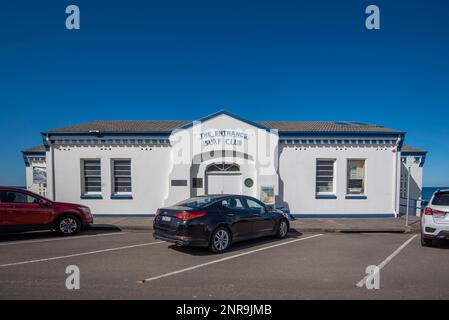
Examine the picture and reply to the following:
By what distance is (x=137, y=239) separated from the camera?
6.96 m

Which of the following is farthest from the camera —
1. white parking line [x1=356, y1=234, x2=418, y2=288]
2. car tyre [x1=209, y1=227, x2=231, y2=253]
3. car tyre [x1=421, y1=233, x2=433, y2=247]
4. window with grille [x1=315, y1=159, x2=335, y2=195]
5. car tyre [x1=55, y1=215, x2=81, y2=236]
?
window with grille [x1=315, y1=159, x2=335, y2=195]

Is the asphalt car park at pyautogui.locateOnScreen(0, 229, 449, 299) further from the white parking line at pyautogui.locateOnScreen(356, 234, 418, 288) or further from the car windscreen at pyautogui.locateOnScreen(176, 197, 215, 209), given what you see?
the car windscreen at pyautogui.locateOnScreen(176, 197, 215, 209)

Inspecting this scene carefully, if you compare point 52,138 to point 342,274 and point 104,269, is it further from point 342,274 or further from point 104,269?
point 342,274

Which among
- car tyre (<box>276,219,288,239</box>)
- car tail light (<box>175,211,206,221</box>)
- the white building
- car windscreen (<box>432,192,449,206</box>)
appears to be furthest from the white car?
car tail light (<box>175,211,206,221</box>)

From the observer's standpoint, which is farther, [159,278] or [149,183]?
[149,183]

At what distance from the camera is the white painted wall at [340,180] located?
1049cm

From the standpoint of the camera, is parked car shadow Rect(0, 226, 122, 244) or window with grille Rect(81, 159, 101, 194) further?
window with grille Rect(81, 159, 101, 194)

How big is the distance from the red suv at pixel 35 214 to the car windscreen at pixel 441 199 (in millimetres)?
10702

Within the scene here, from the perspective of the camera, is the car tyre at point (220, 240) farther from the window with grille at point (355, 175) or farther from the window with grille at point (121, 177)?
the window with grille at point (355, 175)

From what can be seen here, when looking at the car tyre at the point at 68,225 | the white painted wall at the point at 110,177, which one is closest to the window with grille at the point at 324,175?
the white painted wall at the point at 110,177

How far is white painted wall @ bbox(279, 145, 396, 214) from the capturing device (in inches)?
413

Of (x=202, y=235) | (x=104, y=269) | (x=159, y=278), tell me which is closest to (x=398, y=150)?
(x=202, y=235)
